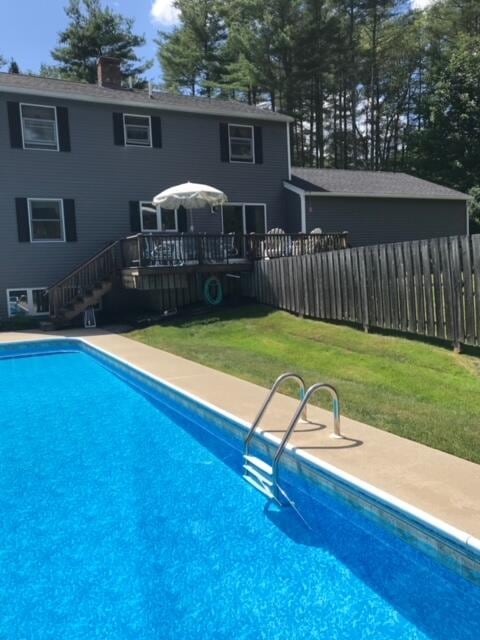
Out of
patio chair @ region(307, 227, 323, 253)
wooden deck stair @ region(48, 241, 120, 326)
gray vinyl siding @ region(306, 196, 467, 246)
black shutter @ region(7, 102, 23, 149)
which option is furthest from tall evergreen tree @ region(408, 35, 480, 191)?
black shutter @ region(7, 102, 23, 149)

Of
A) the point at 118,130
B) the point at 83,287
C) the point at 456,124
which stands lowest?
the point at 83,287

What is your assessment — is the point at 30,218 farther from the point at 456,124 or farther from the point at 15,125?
the point at 456,124

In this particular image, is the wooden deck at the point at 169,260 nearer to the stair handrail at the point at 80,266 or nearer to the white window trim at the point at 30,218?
the stair handrail at the point at 80,266

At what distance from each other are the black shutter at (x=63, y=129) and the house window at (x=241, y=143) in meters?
5.63

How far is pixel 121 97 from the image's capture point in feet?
55.9

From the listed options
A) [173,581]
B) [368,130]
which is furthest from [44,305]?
[368,130]

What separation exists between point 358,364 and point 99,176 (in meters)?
11.6

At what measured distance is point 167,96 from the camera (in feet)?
63.8

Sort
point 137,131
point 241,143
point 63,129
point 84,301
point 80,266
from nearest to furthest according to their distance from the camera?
point 84,301 < point 80,266 < point 63,129 < point 137,131 < point 241,143

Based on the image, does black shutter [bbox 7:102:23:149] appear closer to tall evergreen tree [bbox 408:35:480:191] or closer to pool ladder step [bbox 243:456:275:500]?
pool ladder step [bbox 243:456:275:500]

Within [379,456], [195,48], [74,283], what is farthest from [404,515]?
[195,48]

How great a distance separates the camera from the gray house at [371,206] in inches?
758

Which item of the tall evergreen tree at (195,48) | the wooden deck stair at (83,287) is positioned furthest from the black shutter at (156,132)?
the tall evergreen tree at (195,48)

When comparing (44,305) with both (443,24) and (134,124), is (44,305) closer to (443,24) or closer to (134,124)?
(134,124)
